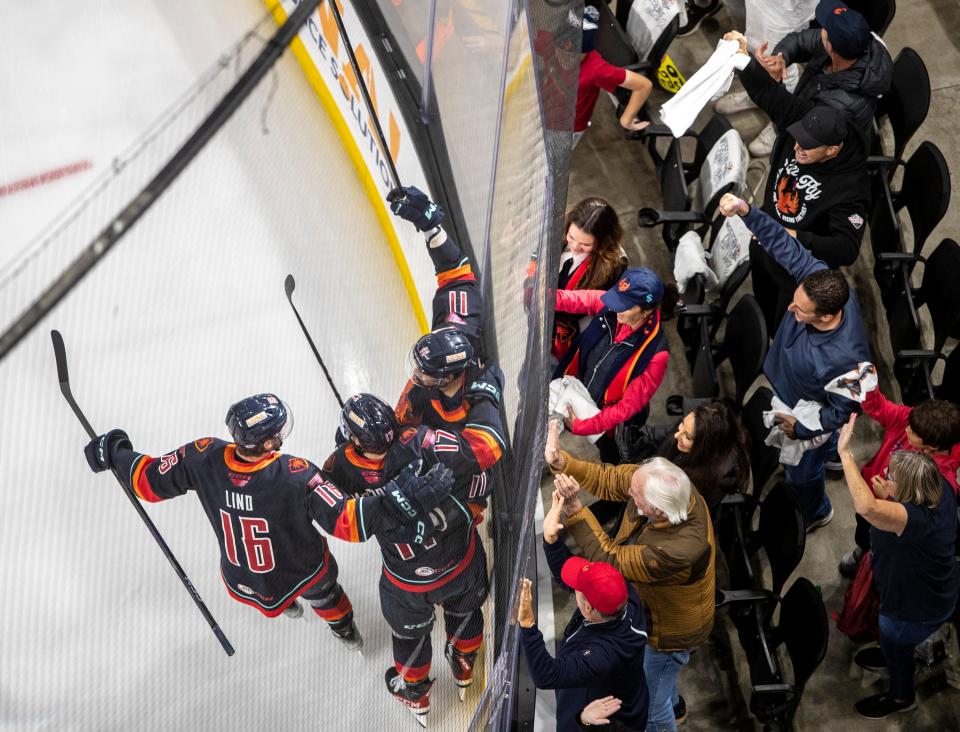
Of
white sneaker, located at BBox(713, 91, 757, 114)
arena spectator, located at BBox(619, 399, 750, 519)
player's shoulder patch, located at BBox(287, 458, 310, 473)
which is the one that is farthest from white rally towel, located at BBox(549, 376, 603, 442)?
white sneaker, located at BBox(713, 91, 757, 114)

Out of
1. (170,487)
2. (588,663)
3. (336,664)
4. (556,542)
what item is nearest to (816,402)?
(556,542)

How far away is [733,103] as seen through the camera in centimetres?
508

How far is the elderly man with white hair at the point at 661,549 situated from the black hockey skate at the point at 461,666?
3.40ft

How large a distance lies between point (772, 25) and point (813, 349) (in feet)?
7.05

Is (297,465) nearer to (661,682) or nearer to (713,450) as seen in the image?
(713,450)

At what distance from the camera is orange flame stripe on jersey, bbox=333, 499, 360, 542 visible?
1430mm

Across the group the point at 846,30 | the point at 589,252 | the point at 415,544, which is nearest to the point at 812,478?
the point at 589,252

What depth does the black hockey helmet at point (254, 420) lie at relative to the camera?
1362 mm

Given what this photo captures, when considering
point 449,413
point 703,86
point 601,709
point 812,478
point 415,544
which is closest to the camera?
point 415,544

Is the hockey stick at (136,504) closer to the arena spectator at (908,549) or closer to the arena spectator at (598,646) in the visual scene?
the arena spectator at (598,646)

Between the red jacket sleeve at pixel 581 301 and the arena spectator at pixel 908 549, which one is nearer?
the arena spectator at pixel 908 549

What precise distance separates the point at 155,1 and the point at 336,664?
1.30 metres

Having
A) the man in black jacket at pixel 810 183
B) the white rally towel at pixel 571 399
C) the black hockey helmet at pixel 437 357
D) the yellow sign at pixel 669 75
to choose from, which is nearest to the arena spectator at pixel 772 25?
the yellow sign at pixel 669 75

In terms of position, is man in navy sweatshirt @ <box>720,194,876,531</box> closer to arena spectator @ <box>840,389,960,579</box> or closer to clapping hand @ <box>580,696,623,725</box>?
arena spectator @ <box>840,389,960,579</box>
